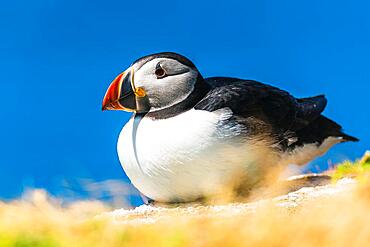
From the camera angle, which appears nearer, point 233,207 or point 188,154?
point 233,207

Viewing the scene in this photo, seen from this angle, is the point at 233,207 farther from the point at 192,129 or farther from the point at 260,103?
the point at 260,103

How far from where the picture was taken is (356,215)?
90.5 inches

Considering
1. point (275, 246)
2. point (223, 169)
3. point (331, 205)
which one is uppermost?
point (223, 169)

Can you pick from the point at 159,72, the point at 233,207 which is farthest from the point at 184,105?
the point at 233,207

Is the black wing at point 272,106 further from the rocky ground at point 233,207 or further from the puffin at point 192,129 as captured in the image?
the rocky ground at point 233,207

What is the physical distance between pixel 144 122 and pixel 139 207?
96cm

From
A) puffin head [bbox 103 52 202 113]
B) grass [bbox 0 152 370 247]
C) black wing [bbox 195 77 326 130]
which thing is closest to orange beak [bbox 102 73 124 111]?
puffin head [bbox 103 52 202 113]

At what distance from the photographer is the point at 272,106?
6.04 meters

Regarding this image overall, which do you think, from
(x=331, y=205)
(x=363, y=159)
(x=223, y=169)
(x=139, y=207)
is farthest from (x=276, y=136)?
(x=331, y=205)

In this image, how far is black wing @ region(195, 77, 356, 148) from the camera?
18.5 ft

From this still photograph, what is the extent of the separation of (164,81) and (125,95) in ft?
1.43

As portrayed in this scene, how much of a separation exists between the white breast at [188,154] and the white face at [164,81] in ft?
0.78

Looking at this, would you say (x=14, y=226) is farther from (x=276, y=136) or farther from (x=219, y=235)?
(x=276, y=136)

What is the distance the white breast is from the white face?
239mm
